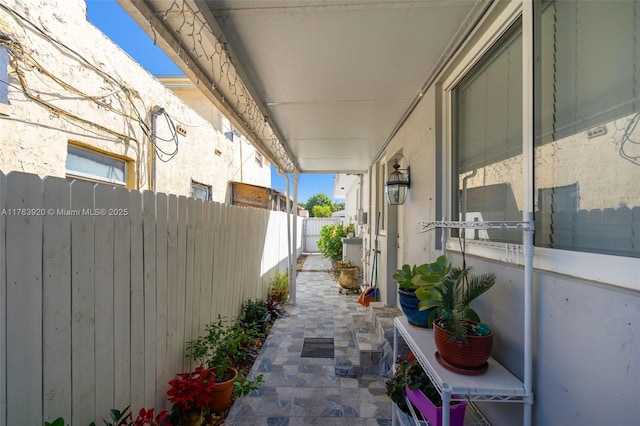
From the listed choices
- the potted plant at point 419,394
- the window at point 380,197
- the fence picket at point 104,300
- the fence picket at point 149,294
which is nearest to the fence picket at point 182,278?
the fence picket at point 149,294

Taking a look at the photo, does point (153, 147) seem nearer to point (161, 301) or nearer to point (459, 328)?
point (161, 301)

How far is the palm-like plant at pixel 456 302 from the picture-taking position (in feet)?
4.05

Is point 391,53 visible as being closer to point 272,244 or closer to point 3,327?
point 3,327

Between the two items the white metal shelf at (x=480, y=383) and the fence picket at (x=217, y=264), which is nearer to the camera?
the white metal shelf at (x=480, y=383)

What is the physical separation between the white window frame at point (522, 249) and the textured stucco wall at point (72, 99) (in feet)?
12.8

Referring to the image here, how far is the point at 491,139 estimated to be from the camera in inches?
64.1

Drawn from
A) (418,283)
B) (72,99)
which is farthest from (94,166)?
(418,283)

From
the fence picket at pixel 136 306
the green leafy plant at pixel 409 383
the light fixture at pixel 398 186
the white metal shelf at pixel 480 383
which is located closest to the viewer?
the white metal shelf at pixel 480 383

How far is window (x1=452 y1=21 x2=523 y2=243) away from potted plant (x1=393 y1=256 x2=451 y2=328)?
0.33 metres

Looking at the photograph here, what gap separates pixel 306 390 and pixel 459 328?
1728 mm

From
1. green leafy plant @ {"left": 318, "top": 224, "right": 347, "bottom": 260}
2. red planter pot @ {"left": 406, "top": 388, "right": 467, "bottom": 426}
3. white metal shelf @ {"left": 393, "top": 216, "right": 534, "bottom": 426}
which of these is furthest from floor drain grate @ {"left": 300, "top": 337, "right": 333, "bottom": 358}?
green leafy plant @ {"left": 318, "top": 224, "right": 347, "bottom": 260}

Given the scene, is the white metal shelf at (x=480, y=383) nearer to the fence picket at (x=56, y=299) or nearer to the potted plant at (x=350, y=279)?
the fence picket at (x=56, y=299)

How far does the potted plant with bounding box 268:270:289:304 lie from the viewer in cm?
475

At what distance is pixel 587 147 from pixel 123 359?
2.43m
